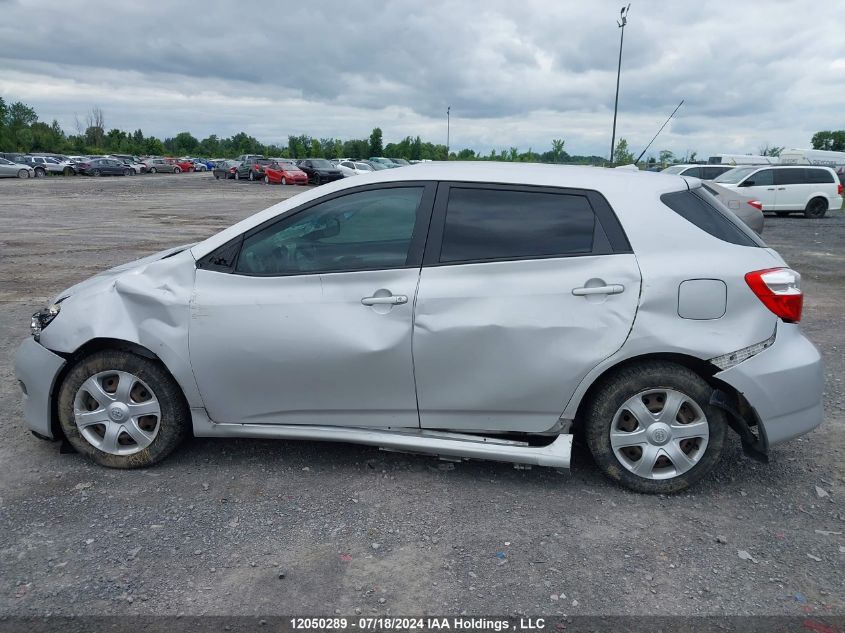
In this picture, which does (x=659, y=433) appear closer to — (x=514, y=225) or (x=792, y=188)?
(x=514, y=225)

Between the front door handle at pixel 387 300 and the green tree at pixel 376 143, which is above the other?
the green tree at pixel 376 143

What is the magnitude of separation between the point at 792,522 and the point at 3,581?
3.62m

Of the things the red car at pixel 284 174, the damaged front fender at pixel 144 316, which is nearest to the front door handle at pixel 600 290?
the damaged front fender at pixel 144 316

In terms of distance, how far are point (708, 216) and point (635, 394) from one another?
1.04 metres

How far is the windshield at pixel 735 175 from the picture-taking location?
2302cm

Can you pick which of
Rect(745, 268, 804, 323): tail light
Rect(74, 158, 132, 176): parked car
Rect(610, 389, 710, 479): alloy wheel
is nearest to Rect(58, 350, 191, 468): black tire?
Rect(610, 389, 710, 479): alloy wheel

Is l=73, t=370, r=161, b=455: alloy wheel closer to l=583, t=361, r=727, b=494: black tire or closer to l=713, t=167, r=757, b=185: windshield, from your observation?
l=583, t=361, r=727, b=494: black tire

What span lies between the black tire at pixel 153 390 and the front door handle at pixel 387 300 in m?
1.20

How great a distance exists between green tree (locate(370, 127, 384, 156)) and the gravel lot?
8167 cm

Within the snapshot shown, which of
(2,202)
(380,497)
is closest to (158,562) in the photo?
(380,497)

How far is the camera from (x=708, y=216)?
3715 mm

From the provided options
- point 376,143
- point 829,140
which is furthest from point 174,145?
point 829,140

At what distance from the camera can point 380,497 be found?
12.0 ft

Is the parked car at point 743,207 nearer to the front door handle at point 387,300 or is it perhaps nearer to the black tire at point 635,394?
the black tire at point 635,394
